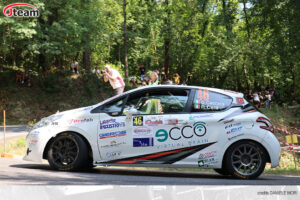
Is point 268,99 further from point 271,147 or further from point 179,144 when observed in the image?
point 179,144

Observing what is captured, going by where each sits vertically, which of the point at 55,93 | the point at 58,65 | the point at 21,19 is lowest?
the point at 55,93

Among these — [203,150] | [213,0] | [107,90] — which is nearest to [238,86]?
[213,0]

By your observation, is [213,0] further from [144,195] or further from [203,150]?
→ [144,195]

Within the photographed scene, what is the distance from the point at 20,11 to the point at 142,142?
22.8 meters

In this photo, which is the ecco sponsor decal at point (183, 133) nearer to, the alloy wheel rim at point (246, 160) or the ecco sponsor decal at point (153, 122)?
the ecco sponsor decal at point (153, 122)

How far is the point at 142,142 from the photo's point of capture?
734 cm

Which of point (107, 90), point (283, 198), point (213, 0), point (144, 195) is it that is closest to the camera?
point (144, 195)

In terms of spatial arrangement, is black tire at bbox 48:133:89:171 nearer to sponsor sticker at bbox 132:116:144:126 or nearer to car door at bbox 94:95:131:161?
car door at bbox 94:95:131:161

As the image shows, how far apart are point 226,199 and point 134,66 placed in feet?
137

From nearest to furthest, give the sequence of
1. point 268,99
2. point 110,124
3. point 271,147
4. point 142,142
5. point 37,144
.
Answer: point 271,147 < point 142,142 < point 110,124 < point 37,144 < point 268,99

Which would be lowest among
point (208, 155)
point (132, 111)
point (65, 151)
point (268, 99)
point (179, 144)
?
point (208, 155)

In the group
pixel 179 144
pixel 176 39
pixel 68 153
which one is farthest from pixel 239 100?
pixel 176 39

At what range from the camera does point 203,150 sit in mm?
7297

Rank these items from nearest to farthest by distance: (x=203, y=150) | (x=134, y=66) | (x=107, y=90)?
(x=203, y=150) → (x=107, y=90) → (x=134, y=66)
